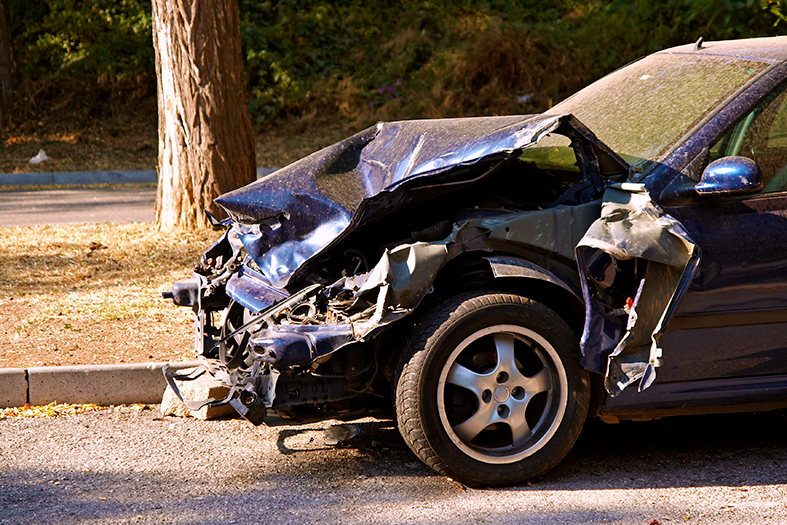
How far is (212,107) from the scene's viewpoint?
7926mm

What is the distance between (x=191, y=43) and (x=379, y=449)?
513 centimetres

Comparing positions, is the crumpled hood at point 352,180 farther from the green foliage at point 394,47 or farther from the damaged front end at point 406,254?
the green foliage at point 394,47

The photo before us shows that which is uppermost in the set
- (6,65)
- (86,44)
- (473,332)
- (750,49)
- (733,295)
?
(86,44)

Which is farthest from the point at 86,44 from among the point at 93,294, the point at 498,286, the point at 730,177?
the point at 730,177

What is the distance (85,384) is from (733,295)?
10.9 feet

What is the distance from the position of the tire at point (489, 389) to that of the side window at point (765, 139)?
1081 millimetres

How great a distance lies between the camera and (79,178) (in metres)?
14.2

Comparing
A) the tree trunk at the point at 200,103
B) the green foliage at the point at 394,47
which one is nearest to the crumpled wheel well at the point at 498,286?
the tree trunk at the point at 200,103

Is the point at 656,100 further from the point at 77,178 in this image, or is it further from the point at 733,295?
the point at 77,178

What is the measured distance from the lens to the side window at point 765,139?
369cm

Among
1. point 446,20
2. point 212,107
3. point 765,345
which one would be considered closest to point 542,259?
point 765,345

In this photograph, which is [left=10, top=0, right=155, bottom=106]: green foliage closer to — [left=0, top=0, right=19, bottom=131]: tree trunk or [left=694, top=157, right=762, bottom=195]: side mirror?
[left=0, top=0, right=19, bottom=131]: tree trunk

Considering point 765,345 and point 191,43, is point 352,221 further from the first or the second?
point 191,43

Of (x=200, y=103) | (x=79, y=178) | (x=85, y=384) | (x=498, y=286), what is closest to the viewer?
(x=498, y=286)
